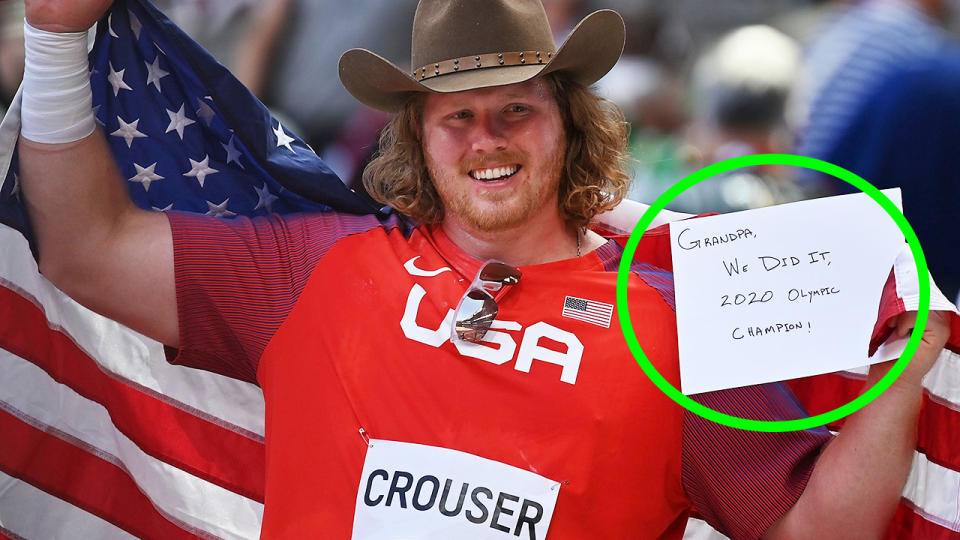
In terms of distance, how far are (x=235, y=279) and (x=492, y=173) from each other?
2.25 ft

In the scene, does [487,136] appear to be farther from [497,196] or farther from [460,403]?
[460,403]

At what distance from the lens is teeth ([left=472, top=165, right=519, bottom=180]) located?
3.11 metres

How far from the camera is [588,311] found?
2.97m

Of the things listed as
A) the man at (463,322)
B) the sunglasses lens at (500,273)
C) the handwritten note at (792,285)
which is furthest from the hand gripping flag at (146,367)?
the handwritten note at (792,285)

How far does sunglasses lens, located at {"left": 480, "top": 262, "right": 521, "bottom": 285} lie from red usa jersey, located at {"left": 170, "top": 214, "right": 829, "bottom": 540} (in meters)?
0.03

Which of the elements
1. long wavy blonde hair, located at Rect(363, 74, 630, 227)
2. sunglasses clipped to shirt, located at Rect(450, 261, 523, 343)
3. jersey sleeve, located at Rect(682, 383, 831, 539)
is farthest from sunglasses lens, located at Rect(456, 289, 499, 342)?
jersey sleeve, located at Rect(682, 383, 831, 539)

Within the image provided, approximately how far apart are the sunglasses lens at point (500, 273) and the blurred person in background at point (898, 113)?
73cm

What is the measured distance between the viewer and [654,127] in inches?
233

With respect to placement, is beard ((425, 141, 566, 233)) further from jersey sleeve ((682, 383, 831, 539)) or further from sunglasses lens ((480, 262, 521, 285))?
jersey sleeve ((682, 383, 831, 539))

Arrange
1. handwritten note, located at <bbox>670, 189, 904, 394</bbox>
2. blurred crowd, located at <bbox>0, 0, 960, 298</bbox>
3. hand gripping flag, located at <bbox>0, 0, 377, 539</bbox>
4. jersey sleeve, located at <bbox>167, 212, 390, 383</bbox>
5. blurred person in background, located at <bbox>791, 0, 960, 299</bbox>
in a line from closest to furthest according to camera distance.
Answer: blurred person in background, located at <bbox>791, 0, 960, 299</bbox> < blurred crowd, located at <bbox>0, 0, 960, 298</bbox> < handwritten note, located at <bbox>670, 189, 904, 394</bbox> < jersey sleeve, located at <bbox>167, 212, 390, 383</bbox> < hand gripping flag, located at <bbox>0, 0, 377, 539</bbox>

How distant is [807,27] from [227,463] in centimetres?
284

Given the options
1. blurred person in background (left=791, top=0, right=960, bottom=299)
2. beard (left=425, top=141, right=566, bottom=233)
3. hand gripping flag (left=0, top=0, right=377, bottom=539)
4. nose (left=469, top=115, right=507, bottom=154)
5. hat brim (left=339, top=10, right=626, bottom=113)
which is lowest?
hand gripping flag (left=0, top=0, right=377, bottom=539)

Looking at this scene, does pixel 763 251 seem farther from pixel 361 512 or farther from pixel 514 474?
pixel 361 512

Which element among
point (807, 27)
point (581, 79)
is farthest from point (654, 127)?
point (581, 79)
